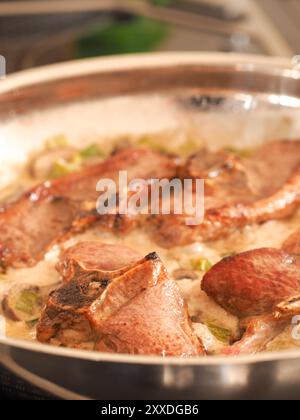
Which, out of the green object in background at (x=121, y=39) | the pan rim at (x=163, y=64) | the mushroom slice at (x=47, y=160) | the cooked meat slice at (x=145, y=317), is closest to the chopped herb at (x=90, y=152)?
the mushroom slice at (x=47, y=160)

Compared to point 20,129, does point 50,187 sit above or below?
below

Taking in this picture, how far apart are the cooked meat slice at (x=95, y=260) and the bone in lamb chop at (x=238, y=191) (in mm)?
184

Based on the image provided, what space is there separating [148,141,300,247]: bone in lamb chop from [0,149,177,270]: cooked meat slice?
11cm

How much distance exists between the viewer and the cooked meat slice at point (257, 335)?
58.7 inches

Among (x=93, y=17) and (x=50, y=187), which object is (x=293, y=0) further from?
(x=50, y=187)

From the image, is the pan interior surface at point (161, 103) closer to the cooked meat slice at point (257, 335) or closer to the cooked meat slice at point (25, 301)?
the cooked meat slice at point (25, 301)

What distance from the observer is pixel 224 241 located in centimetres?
193

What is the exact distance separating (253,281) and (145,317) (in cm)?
29

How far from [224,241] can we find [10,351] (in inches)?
31.2

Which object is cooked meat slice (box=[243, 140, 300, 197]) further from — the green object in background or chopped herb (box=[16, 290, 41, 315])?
the green object in background

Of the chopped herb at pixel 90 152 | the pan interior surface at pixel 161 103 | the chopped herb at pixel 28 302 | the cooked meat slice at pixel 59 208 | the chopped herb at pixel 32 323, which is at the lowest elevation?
the chopped herb at pixel 32 323

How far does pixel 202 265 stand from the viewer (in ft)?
5.98

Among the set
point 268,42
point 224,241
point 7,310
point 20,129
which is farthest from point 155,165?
point 268,42

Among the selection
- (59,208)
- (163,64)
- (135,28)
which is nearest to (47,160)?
(59,208)
